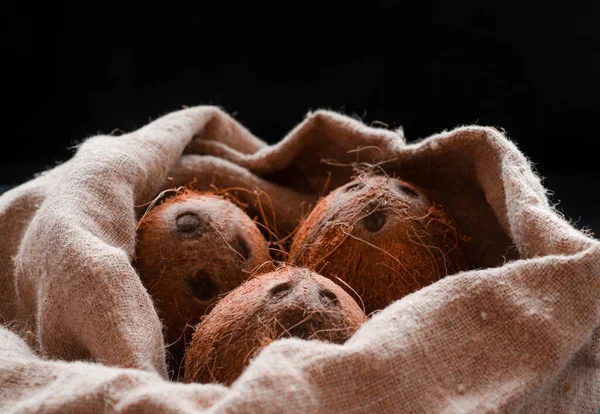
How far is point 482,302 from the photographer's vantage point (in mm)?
776

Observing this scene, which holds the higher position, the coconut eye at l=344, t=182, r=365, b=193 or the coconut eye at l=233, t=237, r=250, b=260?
the coconut eye at l=344, t=182, r=365, b=193

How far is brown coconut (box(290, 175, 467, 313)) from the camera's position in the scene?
991mm

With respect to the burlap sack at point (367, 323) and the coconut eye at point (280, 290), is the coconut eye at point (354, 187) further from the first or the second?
the coconut eye at point (280, 290)

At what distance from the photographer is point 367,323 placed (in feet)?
2.51

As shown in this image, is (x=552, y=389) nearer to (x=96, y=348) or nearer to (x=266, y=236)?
(x=96, y=348)

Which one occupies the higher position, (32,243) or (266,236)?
(32,243)

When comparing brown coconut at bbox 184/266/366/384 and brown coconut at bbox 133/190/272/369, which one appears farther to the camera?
brown coconut at bbox 133/190/272/369

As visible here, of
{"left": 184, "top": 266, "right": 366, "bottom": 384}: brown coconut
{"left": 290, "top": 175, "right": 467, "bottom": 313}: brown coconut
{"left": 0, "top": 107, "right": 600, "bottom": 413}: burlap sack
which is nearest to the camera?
{"left": 0, "top": 107, "right": 600, "bottom": 413}: burlap sack

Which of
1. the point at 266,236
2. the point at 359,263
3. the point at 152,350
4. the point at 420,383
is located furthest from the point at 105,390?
the point at 266,236

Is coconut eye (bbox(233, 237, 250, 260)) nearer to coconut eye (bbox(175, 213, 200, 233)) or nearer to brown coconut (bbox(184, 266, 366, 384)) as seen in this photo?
coconut eye (bbox(175, 213, 200, 233))

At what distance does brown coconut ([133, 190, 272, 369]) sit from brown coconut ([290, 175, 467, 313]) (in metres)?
0.09

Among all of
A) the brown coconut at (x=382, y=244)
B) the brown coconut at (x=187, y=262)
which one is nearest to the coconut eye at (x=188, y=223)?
the brown coconut at (x=187, y=262)

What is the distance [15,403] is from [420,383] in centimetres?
36

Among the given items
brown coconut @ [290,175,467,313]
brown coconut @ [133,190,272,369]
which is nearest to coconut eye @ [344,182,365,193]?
brown coconut @ [290,175,467,313]
